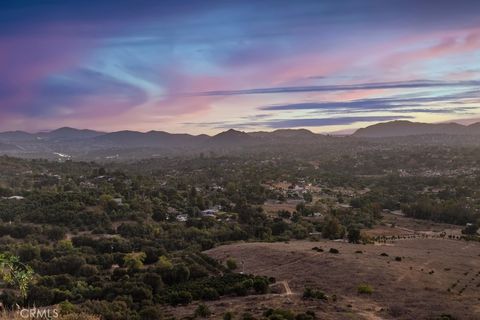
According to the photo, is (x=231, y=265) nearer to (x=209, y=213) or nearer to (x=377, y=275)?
(x=377, y=275)

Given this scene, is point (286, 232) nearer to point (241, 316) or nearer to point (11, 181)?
point (241, 316)

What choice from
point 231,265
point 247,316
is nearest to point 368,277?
point 231,265

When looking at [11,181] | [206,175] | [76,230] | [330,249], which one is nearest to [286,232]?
[330,249]

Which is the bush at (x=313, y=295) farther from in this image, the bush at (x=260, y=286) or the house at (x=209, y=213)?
the house at (x=209, y=213)

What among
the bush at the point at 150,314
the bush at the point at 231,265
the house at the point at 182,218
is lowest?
the house at the point at 182,218

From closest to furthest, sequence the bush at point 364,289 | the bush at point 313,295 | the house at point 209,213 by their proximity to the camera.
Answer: the bush at point 313,295 → the bush at point 364,289 → the house at point 209,213

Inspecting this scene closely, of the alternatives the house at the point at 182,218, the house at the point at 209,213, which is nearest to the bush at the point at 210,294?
the house at the point at 182,218

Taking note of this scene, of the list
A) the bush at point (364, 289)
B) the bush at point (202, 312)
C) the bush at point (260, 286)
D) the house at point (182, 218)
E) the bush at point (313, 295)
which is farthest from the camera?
the house at point (182, 218)

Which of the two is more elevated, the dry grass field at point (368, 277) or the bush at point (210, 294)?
the bush at point (210, 294)

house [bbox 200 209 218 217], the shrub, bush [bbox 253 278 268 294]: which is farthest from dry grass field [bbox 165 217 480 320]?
house [bbox 200 209 218 217]

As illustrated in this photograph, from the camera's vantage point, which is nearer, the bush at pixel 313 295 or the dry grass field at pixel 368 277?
the dry grass field at pixel 368 277

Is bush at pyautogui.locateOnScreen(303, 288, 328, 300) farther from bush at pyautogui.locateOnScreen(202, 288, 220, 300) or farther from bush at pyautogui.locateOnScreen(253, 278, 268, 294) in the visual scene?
bush at pyautogui.locateOnScreen(202, 288, 220, 300)
